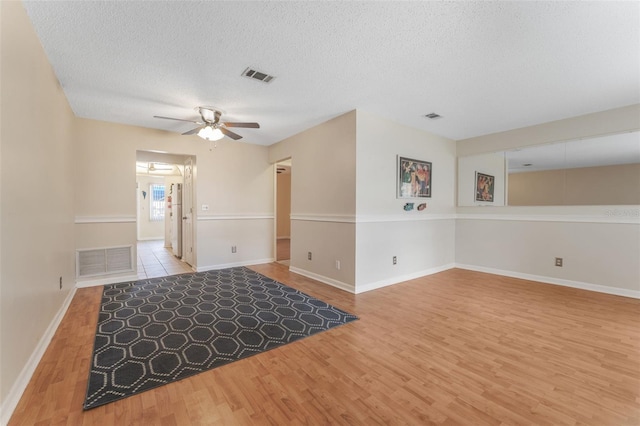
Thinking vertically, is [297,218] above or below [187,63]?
below

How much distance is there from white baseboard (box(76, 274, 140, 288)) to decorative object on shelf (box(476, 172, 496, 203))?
6.31 metres

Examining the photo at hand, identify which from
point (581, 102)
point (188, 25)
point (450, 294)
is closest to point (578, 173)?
point (581, 102)

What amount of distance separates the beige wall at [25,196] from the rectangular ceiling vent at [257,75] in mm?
1565

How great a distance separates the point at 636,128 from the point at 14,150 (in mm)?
6421

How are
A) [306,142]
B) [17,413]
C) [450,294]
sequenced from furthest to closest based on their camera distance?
[306,142]
[450,294]
[17,413]

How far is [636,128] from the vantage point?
358 centimetres

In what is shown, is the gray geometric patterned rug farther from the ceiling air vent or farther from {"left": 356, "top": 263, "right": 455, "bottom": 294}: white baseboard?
the ceiling air vent

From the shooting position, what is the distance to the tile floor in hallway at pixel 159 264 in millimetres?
4941

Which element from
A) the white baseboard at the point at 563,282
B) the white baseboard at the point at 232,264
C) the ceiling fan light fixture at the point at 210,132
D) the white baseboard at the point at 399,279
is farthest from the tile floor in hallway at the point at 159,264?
the white baseboard at the point at 563,282

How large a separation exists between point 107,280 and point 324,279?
3447 millimetres

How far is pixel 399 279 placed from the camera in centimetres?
439

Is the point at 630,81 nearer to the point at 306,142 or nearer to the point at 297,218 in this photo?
the point at 306,142

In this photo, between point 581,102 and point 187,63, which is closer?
point 187,63

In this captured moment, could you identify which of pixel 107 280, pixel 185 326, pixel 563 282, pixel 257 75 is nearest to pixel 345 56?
pixel 257 75
